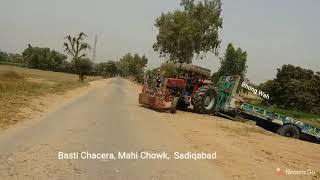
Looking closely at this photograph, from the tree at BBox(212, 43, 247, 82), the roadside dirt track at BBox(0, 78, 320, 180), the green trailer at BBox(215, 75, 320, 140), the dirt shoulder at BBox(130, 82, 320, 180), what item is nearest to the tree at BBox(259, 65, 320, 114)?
the tree at BBox(212, 43, 247, 82)

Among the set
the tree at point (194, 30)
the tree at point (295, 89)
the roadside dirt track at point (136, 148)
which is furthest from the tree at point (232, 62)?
the roadside dirt track at point (136, 148)

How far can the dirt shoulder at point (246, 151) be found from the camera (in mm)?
9445

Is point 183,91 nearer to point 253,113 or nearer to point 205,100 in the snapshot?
point 205,100

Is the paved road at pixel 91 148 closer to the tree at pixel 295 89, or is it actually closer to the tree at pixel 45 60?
the tree at pixel 295 89

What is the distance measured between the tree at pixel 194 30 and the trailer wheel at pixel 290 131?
2873 cm

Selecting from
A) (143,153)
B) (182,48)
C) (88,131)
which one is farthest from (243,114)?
(182,48)

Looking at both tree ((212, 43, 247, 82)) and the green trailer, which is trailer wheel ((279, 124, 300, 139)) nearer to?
the green trailer

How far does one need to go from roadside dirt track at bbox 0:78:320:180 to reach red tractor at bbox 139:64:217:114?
11.0ft

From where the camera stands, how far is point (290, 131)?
1889 centimetres

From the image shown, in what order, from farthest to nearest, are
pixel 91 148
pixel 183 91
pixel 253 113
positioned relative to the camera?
1. pixel 183 91
2. pixel 253 113
3. pixel 91 148

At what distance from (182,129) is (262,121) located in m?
6.65

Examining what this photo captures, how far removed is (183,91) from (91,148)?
41.2 ft

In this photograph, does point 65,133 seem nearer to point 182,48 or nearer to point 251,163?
point 251,163

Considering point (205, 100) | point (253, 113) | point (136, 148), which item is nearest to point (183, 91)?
point (205, 100)
